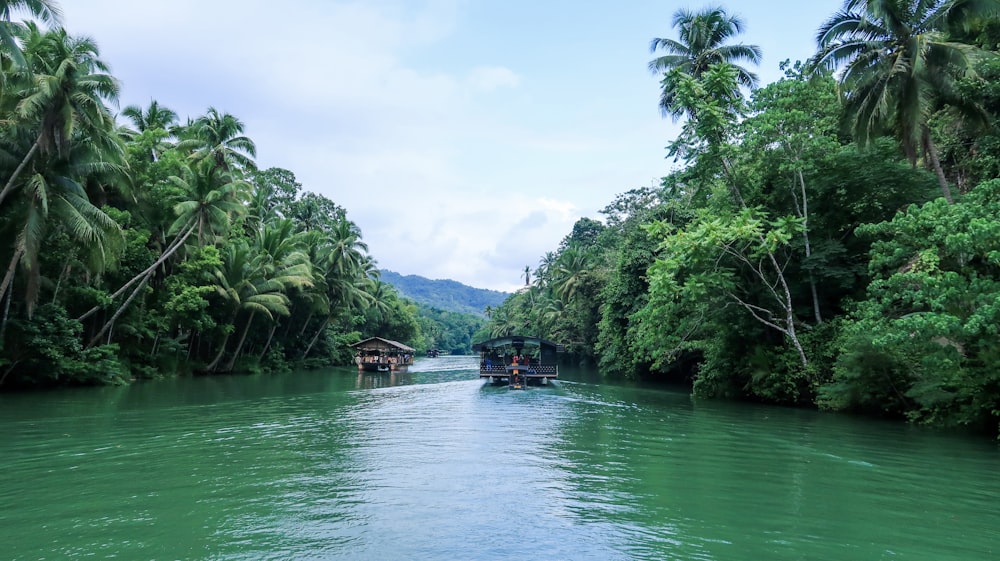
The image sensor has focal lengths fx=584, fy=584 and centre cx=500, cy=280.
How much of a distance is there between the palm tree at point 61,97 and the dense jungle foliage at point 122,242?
0.14 feet

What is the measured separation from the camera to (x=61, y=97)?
17.1 meters

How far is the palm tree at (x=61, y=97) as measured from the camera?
55.2ft

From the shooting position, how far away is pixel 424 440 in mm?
11922

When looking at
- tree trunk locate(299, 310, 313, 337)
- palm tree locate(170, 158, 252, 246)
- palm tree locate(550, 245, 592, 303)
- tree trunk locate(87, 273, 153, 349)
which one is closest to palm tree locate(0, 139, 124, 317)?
tree trunk locate(87, 273, 153, 349)

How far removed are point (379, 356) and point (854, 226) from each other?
33.5m

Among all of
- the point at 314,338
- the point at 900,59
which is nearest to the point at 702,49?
the point at 900,59

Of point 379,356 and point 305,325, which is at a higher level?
point 305,325

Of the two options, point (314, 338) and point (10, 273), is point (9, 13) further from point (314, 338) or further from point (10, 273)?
point (314, 338)

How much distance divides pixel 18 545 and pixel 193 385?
69.0ft

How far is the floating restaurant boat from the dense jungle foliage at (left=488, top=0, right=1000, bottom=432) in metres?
24.7

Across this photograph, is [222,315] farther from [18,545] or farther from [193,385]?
[18,545]

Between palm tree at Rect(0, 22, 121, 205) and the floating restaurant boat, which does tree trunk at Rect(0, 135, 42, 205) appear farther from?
the floating restaurant boat

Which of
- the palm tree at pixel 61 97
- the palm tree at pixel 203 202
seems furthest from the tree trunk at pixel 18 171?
the palm tree at pixel 203 202

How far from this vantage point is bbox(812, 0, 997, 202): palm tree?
14680mm
